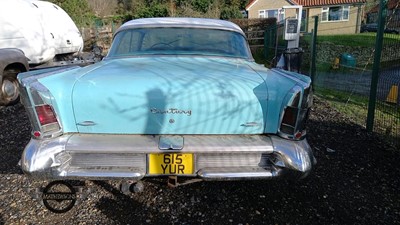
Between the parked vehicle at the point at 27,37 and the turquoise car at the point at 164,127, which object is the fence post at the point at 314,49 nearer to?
the turquoise car at the point at 164,127

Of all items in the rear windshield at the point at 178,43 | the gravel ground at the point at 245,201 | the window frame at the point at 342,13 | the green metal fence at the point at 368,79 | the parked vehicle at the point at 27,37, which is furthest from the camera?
the window frame at the point at 342,13

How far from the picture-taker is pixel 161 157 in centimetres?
244

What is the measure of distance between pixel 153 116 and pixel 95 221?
1067mm

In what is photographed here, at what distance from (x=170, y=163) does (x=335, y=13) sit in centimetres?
3409

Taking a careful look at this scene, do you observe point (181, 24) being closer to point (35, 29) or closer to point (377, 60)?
point (377, 60)

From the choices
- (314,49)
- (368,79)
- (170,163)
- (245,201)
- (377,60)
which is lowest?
(245,201)

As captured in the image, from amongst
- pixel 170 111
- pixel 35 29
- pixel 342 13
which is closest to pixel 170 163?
pixel 170 111

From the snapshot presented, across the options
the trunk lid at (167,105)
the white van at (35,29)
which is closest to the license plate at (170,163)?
the trunk lid at (167,105)

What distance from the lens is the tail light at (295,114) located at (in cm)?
248

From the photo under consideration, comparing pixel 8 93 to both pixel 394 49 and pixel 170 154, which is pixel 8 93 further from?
pixel 394 49

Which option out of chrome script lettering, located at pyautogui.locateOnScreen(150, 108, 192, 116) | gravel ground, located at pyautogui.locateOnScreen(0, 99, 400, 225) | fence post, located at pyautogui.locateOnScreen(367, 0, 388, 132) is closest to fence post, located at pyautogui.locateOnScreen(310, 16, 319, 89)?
fence post, located at pyautogui.locateOnScreen(367, 0, 388, 132)

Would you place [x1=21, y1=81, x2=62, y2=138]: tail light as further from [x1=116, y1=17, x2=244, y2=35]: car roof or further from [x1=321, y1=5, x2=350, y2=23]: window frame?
[x1=321, y1=5, x2=350, y2=23]: window frame

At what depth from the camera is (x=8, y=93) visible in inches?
273

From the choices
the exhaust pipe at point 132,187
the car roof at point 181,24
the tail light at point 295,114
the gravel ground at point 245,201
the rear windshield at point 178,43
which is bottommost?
the gravel ground at point 245,201
